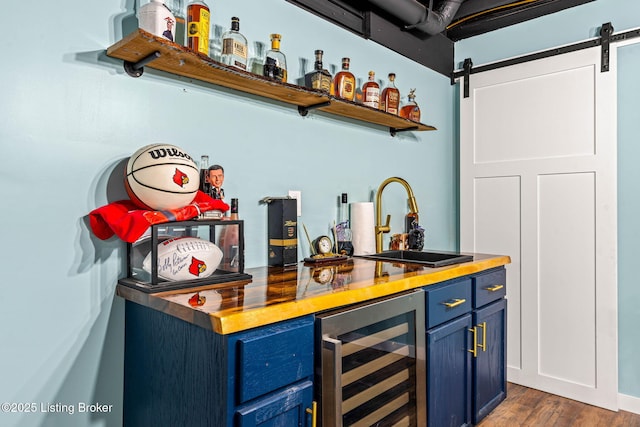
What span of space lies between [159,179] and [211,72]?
50cm

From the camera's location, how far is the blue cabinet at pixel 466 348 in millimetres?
1763

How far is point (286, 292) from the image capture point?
1.34 meters

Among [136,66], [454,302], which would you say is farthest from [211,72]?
[454,302]

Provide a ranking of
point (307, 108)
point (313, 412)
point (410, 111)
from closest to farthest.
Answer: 1. point (313, 412)
2. point (307, 108)
3. point (410, 111)

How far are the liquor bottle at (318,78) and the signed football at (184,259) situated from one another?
0.97 meters

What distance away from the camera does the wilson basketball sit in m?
1.33

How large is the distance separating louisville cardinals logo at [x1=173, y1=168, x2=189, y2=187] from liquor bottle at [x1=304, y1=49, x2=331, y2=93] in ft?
2.84

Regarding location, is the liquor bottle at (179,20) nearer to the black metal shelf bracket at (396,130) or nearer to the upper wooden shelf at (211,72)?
the upper wooden shelf at (211,72)

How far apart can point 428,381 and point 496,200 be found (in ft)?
5.45

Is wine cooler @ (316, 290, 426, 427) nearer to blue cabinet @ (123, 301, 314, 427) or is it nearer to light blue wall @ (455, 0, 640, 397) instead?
blue cabinet @ (123, 301, 314, 427)

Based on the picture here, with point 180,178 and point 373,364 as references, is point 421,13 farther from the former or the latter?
point 373,364

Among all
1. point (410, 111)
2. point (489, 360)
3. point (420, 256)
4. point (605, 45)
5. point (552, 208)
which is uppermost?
point (605, 45)

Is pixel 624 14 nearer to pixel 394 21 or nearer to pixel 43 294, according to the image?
pixel 394 21

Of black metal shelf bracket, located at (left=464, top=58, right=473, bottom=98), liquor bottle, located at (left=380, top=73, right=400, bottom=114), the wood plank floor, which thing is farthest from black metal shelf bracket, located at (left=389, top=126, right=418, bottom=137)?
the wood plank floor
